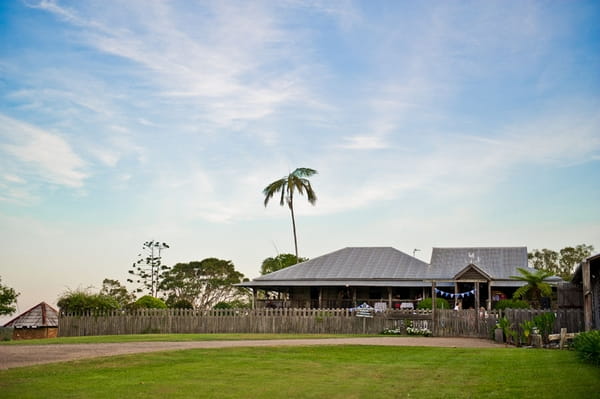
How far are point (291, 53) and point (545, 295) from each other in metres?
22.1

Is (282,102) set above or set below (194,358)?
above

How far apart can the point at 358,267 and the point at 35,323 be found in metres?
21.8

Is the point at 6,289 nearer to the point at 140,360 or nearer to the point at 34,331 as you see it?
the point at 34,331

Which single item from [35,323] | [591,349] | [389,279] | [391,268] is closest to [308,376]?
[591,349]

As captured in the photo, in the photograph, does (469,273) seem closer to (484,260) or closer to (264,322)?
(484,260)

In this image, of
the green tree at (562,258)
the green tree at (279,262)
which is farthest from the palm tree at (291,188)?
the green tree at (562,258)

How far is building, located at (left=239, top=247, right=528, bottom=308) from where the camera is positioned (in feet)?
146

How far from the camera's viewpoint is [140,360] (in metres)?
17.0

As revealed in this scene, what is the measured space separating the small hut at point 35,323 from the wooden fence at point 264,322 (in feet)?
19.0

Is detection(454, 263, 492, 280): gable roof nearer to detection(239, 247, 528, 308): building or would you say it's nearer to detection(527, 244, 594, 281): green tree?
detection(239, 247, 528, 308): building

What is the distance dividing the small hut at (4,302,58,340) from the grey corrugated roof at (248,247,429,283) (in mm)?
13412

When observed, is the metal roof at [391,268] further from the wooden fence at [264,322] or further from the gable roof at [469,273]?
the wooden fence at [264,322]

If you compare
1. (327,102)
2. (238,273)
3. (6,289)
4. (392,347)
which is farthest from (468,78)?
(238,273)

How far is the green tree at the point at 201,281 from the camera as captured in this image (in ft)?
228
